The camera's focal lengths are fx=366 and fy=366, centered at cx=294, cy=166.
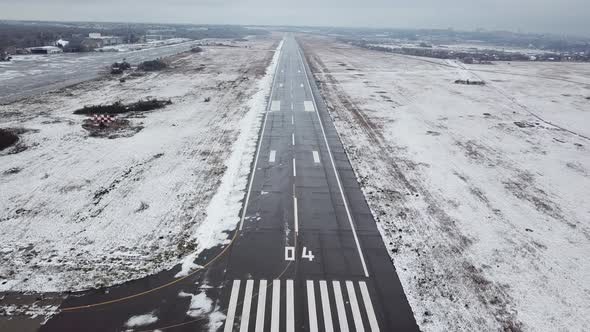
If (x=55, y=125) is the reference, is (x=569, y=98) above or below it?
above

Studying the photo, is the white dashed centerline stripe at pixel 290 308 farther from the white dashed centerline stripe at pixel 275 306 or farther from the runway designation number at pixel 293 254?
the runway designation number at pixel 293 254

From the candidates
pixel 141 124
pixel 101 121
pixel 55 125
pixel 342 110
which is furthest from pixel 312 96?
pixel 55 125

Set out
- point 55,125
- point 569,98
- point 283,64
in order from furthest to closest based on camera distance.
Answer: point 283,64, point 569,98, point 55,125

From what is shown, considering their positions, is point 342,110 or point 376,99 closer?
point 342,110

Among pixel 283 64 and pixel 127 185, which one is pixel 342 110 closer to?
pixel 127 185

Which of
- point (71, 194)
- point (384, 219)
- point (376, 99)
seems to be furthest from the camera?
point (376, 99)

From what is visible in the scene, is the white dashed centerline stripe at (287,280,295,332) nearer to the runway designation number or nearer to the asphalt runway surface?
the asphalt runway surface
